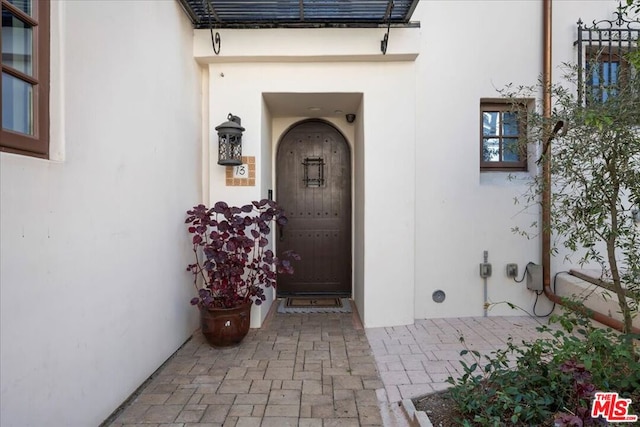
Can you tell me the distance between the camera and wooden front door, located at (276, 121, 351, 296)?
15.6 ft

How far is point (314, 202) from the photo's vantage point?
189 inches

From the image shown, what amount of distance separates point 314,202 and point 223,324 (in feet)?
7.00

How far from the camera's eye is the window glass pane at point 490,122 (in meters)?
4.12

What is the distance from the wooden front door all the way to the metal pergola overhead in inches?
57.1

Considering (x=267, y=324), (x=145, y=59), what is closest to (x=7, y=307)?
(x=145, y=59)

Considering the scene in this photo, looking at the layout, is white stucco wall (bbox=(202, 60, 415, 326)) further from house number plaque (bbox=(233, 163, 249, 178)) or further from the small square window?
the small square window

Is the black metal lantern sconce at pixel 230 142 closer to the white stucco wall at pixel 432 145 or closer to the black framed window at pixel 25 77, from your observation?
the white stucco wall at pixel 432 145

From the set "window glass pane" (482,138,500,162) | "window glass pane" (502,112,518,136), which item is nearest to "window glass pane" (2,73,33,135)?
"window glass pane" (482,138,500,162)

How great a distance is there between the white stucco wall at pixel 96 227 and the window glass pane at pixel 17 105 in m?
0.12

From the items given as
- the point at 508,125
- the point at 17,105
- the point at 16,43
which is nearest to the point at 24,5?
the point at 16,43

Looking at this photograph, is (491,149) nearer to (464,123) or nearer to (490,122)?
(490,122)

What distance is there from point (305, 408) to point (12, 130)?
212 cm

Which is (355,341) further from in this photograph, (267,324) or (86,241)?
(86,241)

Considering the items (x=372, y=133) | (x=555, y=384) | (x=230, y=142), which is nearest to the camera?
(x=555, y=384)
